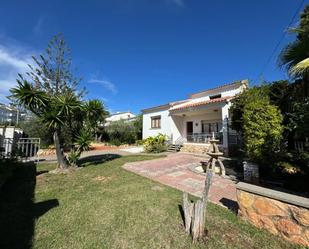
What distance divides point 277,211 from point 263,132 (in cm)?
414

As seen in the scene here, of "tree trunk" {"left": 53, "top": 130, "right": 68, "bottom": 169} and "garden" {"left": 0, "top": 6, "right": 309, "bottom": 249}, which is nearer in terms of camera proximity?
"garden" {"left": 0, "top": 6, "right": 309, "bottom": 249}

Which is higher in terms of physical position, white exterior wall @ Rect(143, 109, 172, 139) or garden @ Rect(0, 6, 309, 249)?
white exterior wall @ Rect(143, 109, 172, 139)

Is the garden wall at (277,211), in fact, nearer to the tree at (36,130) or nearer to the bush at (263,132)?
the bush at (263,132)

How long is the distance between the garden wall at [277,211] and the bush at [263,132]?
3613 millimetres

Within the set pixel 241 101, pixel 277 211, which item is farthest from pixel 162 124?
pixel 277 211

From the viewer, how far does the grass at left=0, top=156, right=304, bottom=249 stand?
2.98 metres

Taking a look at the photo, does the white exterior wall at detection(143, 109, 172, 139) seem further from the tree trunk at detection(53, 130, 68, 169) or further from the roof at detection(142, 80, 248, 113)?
the tree trunk at detection(53, 130, 68, 169)

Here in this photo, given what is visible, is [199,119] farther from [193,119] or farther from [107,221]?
[107,221]

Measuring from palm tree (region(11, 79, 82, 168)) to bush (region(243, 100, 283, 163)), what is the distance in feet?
29.0

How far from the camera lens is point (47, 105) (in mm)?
8352

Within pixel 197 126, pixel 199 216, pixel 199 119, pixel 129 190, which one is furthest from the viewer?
pixel 197 126

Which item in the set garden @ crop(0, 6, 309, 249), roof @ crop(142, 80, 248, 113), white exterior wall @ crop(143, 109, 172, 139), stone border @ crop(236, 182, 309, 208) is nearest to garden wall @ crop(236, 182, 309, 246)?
stone border @ crop(236, 182, 309, 208)

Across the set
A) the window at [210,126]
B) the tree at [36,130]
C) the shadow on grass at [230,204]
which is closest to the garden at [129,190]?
the shadow on grass at [230,204]

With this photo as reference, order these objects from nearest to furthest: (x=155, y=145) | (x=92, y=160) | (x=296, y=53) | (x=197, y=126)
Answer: (x=296, y=53)
(x=92, y=160)
(x=155, y=145)
(x=197, y=126)
